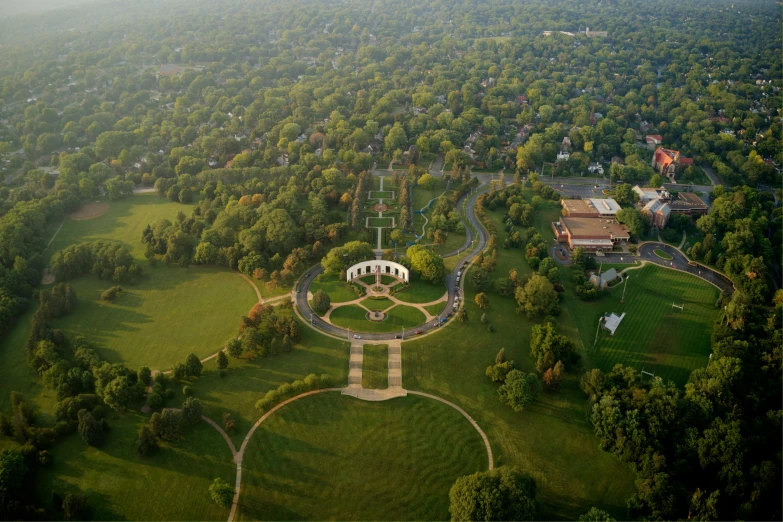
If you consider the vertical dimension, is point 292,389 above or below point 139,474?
above

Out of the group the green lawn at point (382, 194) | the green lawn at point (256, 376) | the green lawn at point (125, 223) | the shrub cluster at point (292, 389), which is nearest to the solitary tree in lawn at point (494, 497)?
the shrub cluster at point (292, 389)

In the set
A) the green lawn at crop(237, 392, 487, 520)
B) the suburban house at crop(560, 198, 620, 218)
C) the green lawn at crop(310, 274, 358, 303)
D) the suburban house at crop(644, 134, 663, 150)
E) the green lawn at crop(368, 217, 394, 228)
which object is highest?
the suburban house at crop(644, 134, 663, 150)

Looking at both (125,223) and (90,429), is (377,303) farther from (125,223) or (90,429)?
(125,223)

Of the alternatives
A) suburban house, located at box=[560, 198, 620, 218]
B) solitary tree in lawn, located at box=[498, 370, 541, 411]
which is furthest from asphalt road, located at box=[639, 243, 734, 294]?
solitary tree in lawn, located at box=[498, 370, 541, 411]

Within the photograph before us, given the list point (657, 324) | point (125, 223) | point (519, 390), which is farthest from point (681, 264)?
point (125, 223)

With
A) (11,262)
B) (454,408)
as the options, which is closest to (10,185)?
(11,262)

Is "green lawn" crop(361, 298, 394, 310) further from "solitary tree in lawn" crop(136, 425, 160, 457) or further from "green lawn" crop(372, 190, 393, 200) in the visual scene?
"green lawn" crop(372, 190, 393, 200)

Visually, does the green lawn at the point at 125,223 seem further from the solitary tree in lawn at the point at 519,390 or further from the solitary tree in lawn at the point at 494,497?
the solitary tree in lawn at the point at 494,497
